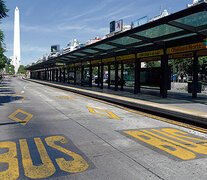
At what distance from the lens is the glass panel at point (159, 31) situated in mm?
11414

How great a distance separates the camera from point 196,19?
31.7 feet

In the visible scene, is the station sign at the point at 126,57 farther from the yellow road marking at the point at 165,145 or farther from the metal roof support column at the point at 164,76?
the yellow road marking at the point at 165,145

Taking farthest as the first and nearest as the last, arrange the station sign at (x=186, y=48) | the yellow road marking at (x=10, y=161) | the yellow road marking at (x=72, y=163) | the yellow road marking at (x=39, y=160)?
the station sign at (x=186, y=48) → the yellow road marking at (x=72, y=163) → the yellow road marking at (x=39, y=160) → the yellow road marking at (x=10, y=161)

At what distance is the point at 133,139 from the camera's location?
5602 mm

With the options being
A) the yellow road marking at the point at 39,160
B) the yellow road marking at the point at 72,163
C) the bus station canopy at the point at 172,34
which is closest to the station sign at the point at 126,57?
the bus station canopy at the point at 172,34

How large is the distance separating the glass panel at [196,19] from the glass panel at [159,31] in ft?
3.85

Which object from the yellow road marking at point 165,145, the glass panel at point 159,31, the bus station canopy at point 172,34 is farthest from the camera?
the glass panel at point 159,31

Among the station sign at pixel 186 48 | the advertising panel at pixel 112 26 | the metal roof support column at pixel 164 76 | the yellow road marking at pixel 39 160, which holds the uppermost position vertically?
the advertising panel at pixel 112 26

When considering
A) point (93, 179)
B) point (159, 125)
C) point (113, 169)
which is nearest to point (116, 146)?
point (113, 169)

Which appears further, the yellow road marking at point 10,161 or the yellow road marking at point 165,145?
the yellow road marking at point 165,145

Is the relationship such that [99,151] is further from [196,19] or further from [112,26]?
[112,26]

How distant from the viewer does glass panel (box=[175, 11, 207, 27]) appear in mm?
9052

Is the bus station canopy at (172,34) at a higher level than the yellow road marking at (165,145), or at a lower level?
higher

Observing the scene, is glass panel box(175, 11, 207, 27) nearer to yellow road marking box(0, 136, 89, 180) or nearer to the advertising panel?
yellow road marking box(0, 136, 89, 180)
